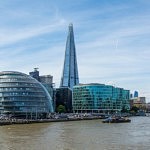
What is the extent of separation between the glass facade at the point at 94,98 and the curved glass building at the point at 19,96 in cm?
6449

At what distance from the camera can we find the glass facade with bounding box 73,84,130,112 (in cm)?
17962

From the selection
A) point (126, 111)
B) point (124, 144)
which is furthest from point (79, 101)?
point (124, 144)

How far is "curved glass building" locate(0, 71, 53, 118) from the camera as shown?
374 ft

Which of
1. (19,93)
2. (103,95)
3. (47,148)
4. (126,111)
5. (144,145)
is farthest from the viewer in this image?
(126,111)

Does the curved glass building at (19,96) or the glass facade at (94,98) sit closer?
the curved glass building at (19,96)

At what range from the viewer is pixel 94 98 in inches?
7062

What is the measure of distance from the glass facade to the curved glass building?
64.5 m

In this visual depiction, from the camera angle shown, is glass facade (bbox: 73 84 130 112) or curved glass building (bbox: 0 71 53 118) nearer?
curved glass building (bbox: 0 71 53 118)

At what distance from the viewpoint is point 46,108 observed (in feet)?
394

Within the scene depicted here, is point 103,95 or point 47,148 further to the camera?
point 103,95

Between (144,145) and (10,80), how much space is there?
73.7 m

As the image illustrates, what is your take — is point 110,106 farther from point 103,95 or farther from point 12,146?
point 12,146

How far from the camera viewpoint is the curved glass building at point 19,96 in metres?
114

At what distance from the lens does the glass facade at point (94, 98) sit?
180 m
